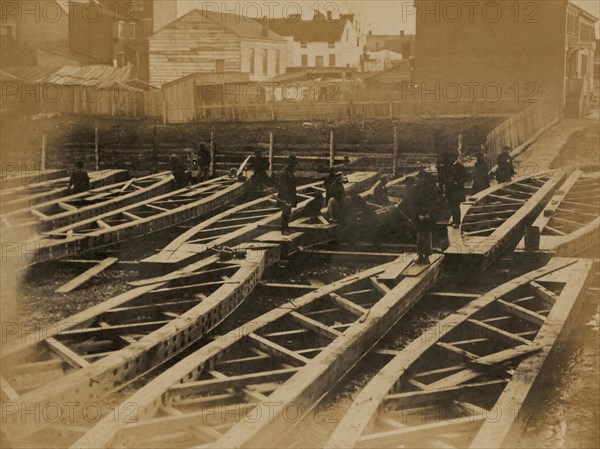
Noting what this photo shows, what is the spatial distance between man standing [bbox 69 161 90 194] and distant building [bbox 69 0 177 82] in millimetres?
38631

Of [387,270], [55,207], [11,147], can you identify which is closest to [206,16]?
[11,147]

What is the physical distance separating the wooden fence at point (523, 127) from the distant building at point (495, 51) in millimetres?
1280

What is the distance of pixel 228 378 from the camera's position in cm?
949

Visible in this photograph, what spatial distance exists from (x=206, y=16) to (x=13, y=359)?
47665 millimetres

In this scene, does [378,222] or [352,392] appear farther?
[378,222]

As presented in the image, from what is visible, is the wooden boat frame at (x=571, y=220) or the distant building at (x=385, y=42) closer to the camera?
the wooden boat frame at (x=571, y=220)

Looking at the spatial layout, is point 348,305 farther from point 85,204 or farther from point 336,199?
point 85,204

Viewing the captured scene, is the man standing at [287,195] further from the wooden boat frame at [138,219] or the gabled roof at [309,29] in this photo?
the gabled roof at [309,29]

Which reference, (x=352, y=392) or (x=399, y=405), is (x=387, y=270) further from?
(x=399, y=405)

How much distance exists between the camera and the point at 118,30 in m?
61.6

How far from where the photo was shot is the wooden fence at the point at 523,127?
2888 cm

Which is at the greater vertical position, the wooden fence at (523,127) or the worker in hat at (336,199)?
the wooden fence at (523,127)

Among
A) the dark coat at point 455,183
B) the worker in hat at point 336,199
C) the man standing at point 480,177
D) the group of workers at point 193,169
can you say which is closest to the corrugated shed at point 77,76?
the group of workers at point 193,169

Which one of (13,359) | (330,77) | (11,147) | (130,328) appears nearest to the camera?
(13,359)
